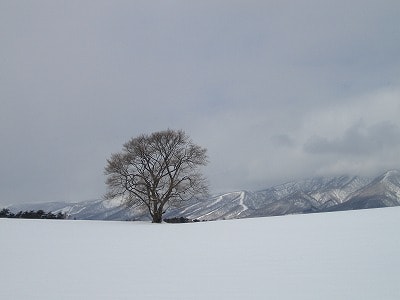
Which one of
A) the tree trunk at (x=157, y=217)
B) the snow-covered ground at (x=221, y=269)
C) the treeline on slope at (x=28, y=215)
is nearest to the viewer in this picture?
the snow-covered ground at (x=221, y=269)

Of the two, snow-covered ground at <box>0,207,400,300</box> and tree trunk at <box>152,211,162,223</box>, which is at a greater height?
tree trunk at <box>152,211,162,223</box>

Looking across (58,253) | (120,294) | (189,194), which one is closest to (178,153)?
(189,194)

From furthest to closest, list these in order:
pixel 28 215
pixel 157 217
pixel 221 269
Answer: pixel 28 215 → pixel 157 217 → pixel 221 269

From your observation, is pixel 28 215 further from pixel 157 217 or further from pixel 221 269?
pixel 221 269

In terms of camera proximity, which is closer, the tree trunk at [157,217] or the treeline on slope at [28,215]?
the tree trunk at [157,217]

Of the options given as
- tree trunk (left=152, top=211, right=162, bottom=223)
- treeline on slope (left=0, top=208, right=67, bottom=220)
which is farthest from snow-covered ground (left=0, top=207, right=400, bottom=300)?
treeline on slope (left=0, top=208, right=67, bottom=220)

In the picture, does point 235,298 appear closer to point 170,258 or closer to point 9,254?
point 170,258

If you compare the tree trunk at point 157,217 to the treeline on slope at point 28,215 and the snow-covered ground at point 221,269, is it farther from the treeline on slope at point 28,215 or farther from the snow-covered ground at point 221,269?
the snow-covered ground at point 221,269

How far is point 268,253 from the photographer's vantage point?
8.89 m

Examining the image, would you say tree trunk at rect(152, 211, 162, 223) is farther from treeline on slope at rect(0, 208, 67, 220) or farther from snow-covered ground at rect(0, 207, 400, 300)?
snow-covered ground at rect(0, 207, 400, 300)

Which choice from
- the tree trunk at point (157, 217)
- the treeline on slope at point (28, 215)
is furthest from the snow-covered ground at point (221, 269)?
the treeline on slope at point (28, 215)

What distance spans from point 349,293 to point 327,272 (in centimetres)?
124

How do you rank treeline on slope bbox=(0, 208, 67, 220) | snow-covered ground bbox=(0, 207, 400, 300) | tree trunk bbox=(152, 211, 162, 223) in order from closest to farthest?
1. snow-covered ground bbox=(0, 207, 400, 300)
2. tree trunk bbox=(152, 211, 162, 223)
3. treeline on slope bbox=(0, 208, 67, 220)

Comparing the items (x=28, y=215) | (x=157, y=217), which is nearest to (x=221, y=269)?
(x=157, y=217)
